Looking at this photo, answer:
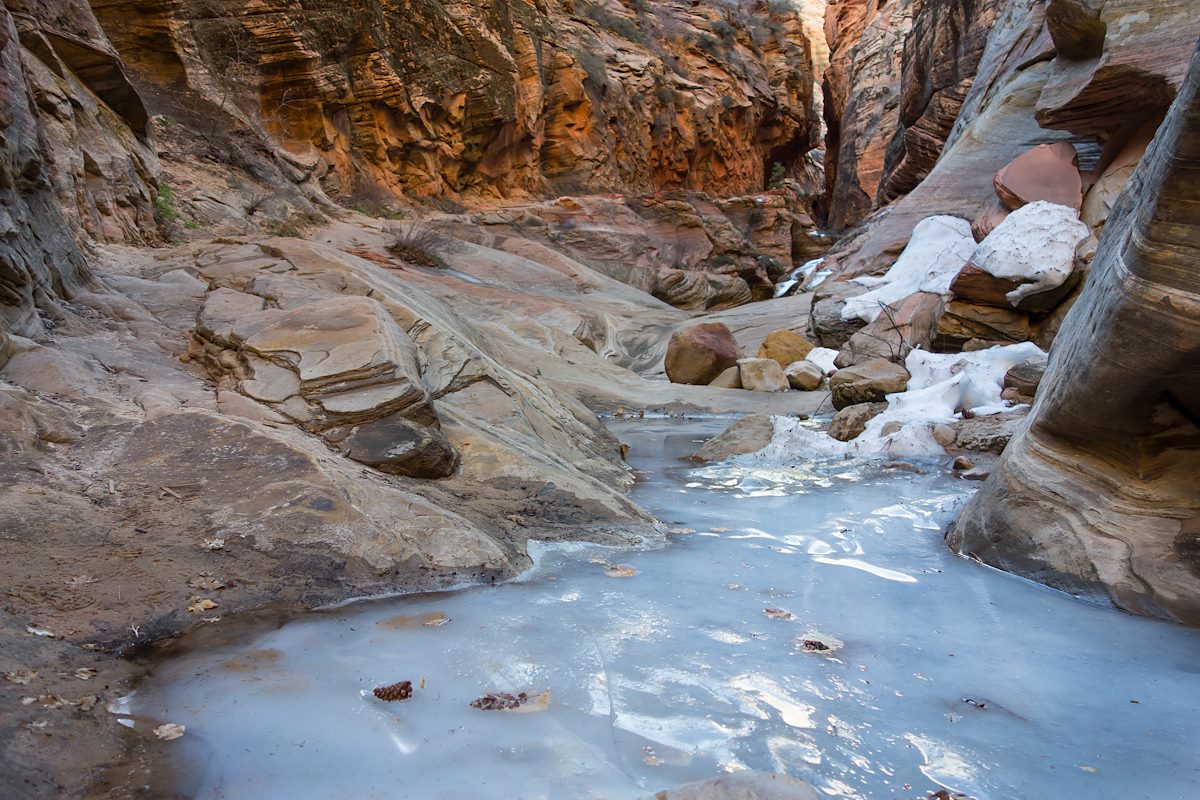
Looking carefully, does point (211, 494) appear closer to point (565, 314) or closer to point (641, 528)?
point (641, 528)

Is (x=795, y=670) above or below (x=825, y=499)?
above

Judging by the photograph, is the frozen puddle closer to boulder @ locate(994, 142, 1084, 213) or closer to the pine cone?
the pine cone

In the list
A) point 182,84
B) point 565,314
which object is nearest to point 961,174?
point 565,314

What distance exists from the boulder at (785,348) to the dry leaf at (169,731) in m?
9.35

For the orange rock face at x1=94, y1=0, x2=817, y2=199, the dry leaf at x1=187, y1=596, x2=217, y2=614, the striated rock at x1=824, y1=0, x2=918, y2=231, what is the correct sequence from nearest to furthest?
the dry leaf at x1=187, y1=596, x2=217, y2=614 < the orange rock face at x1=94, y1=0, x2=817, y2=199 < the striated rock at x1=824, y1=0, x2=918, y2=231

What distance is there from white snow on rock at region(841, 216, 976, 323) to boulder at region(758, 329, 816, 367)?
765mm

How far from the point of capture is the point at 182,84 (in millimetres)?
12258

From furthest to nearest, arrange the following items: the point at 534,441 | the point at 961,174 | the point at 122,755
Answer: the point at 961,174 < the point at 534,441 < the point at 122,755

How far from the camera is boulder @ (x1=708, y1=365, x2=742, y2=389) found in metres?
9.96

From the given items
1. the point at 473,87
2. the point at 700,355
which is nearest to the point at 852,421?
the point at 700,355

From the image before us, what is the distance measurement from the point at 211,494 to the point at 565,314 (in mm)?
9095

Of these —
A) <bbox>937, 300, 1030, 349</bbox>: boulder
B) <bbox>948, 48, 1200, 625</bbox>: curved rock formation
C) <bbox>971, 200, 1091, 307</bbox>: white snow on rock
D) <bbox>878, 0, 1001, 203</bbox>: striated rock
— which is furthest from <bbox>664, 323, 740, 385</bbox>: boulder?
<bbox>878, 0, 1001, 203</bbox>: striated rock

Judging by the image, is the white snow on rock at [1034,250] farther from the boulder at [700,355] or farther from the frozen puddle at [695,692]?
the frozen puddle at [695,692]

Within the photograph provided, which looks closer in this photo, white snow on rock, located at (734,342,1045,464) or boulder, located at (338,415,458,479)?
boulder, located at (338,415,458,479)
